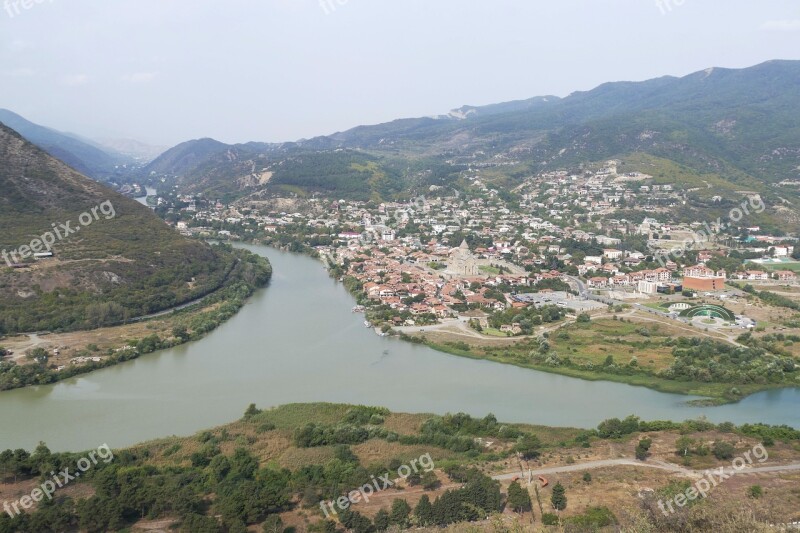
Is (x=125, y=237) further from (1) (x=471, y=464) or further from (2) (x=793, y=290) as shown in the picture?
(2) (x=793, y=290)

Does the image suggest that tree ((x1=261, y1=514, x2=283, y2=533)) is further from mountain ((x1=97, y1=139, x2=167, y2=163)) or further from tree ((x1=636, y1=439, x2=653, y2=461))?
mountain ((x1=97, y1=139, x2=167, y2=163))

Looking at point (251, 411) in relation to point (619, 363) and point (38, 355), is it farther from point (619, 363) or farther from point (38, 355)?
point (619, 363)

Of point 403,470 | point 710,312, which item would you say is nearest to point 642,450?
point 403,470

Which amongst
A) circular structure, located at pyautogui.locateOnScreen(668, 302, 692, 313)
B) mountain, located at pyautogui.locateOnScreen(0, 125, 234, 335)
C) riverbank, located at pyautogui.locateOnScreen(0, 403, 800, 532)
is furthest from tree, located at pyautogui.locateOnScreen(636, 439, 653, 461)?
mountain, located at pyautogui.locateOnScreen(0, 125, 234, 335)

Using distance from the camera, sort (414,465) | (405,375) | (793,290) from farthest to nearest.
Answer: (793,290) < (405,375) < (414,465)

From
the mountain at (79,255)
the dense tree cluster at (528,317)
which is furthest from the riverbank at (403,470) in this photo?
the mountain at (79,255)

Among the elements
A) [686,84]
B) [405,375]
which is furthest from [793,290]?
[686,84]
